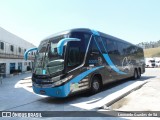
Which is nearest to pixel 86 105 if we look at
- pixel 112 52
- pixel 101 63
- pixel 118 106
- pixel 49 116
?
pixel 118 106

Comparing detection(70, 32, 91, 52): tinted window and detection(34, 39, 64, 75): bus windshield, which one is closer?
detection(34, 39, 64, 75): bus windshield

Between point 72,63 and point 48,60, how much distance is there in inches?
41.6

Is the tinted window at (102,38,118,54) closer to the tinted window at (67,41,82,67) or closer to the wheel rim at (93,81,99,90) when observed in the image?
the wheel rim at (93,81,99,90)

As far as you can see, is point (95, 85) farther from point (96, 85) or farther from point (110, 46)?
point (110, 46)

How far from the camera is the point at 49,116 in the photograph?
5.43 metres

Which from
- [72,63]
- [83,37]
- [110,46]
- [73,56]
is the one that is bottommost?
[72,63]

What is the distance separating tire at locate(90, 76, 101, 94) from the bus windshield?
220 centimetres

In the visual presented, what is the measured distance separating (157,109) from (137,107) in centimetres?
63

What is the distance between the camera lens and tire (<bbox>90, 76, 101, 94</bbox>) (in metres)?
8.18

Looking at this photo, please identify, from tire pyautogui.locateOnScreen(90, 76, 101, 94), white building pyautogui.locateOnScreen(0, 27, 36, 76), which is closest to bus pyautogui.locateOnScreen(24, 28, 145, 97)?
tire pyautogui.locateOnScreen(90, 76, 101, 94)

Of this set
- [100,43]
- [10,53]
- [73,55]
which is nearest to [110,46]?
[100,43]

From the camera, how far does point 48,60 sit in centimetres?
722

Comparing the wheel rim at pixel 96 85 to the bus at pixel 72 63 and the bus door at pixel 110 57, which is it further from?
the bus door at pixel 110 57

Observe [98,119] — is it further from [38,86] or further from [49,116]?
[38,86]
